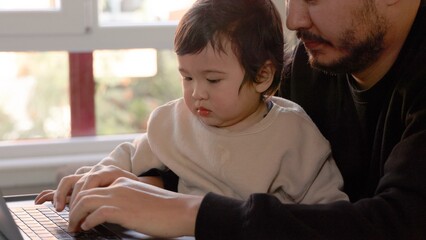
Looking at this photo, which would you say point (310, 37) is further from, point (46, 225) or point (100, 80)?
point (100, 80)

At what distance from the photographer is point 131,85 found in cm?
283

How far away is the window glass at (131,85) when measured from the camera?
→ 276cm

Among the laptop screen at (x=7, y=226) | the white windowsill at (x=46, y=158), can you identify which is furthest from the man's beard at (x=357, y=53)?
the white windowsill at (x=46, y=158)

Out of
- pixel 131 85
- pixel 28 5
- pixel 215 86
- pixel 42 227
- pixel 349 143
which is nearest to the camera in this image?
pixel 42 227

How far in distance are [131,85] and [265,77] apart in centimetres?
132

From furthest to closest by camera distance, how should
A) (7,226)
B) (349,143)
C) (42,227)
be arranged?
1. (349,143)
2. (42,227)
3. (7,226)

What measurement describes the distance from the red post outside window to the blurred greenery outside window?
0.02 meters

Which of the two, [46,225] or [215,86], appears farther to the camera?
[215,86]

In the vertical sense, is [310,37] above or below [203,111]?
above

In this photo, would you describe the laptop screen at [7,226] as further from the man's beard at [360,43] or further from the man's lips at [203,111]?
the man's beard at [360,43]

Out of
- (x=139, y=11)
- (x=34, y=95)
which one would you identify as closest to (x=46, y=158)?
(x=34, y=95)

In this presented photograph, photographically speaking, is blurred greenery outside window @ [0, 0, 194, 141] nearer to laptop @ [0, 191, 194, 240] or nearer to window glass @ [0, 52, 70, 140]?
window glass @ [0, 52, 70, 140]

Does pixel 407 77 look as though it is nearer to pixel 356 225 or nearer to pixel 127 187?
pixel 356 225

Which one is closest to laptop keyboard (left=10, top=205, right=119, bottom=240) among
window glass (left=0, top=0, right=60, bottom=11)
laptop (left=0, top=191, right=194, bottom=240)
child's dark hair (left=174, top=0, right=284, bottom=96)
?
laptop (left=0, top=191, right=194, bottom=240)
